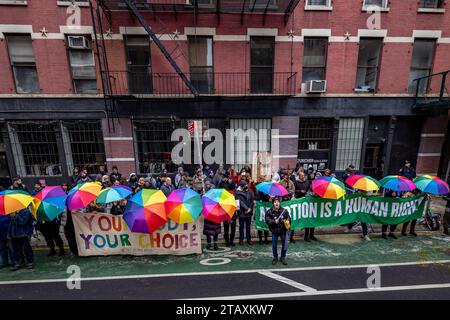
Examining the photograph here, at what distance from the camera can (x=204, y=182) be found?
934 centimetres

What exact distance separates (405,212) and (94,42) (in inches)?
569

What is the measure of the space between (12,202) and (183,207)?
383cm

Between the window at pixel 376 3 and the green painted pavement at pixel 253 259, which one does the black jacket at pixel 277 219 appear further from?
the window at pixel 376 3

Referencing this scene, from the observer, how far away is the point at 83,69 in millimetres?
11031

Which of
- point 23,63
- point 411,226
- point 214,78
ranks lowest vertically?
point 411,226

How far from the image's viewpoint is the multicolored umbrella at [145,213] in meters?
5.36

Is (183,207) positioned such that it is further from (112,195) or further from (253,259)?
(253,259)

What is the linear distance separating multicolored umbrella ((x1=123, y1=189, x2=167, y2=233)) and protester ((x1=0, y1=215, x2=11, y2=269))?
9.74 ft

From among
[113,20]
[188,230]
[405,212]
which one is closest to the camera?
[188,230]

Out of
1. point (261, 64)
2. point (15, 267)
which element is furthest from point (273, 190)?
point (261, 64)

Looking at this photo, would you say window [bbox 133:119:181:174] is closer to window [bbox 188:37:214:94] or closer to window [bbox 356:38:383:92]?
window [bbox 188:37:214:94]

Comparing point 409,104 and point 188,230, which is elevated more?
point 409,104
